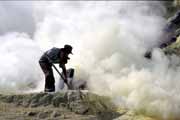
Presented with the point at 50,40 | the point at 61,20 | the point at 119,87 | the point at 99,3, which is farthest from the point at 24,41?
the point at 119,87

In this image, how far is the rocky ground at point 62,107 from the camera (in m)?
8.32

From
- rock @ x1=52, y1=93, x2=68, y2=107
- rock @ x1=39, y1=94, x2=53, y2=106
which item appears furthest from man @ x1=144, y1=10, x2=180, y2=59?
rock @ x1=39, y1=94, x2=53, y2=106

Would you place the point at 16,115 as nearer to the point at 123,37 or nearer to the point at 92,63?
the point at 92,63

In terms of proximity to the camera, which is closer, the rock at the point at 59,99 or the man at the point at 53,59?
the rock at the point at 59,99

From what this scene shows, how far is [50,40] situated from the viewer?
17188mm

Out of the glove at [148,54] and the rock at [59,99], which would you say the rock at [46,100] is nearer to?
the rock at [59,99]

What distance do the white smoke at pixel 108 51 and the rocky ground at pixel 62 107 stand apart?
50cm

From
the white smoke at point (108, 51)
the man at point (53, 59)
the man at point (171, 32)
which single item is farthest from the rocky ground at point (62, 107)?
the man at point (171, 32)

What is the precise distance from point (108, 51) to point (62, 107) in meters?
4.78

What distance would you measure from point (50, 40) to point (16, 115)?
30.0 feet

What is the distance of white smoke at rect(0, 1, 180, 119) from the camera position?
9452mm

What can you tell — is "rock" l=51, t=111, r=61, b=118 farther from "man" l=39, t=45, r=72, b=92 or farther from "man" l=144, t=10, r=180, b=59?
"man" l=144, t=10, r=180, b=59

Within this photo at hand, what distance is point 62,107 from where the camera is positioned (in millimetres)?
9039

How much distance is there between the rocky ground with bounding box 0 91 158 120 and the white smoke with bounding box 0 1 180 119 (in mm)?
497
